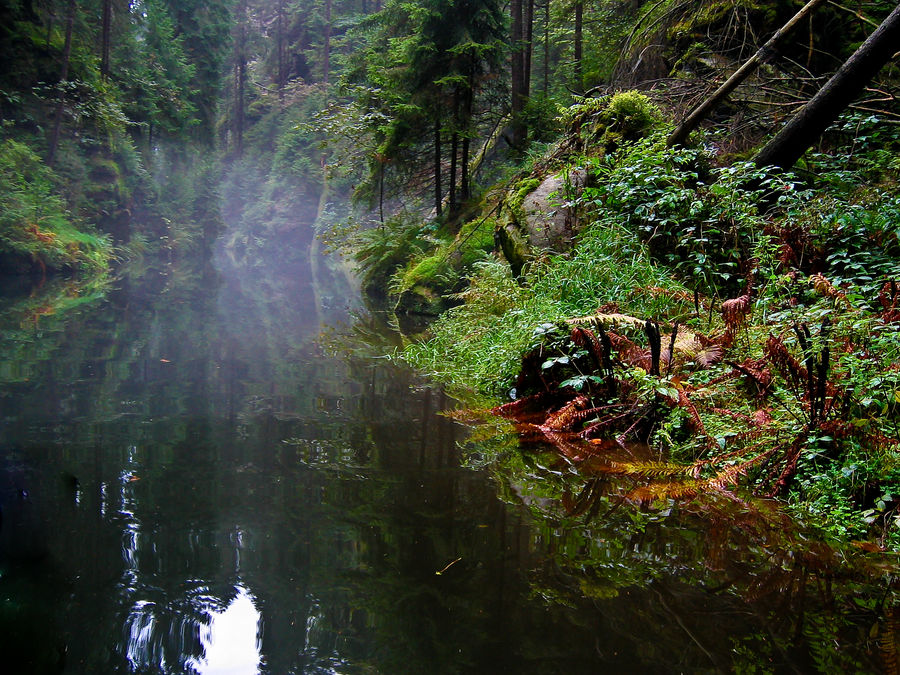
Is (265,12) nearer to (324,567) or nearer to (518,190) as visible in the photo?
(518,190)

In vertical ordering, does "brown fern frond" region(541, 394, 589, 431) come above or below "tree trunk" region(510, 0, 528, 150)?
below

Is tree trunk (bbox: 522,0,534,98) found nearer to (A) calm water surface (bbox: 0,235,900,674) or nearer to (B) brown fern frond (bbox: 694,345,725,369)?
(B) brown fern frond (bbox: 694,345,725,369)

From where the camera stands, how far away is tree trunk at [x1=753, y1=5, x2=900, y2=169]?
4.74 metres

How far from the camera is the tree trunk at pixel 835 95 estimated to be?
4738mm

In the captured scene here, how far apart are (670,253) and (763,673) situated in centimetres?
452

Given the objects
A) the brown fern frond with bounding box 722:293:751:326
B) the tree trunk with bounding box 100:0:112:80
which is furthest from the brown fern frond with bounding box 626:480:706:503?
the tree trunk with bounding box 100:0:112:80

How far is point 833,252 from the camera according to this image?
185 inches

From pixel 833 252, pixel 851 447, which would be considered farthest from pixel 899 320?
pixel 833 252

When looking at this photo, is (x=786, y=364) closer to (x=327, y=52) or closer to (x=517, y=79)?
(x=517, y=79)

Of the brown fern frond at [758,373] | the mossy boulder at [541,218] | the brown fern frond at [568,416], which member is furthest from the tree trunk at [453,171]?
the brown fern frond at [758,373]

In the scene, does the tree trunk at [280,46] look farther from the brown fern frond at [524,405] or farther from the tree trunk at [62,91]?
the brown fern frond at [524,405]

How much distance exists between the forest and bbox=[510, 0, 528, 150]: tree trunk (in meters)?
0.07

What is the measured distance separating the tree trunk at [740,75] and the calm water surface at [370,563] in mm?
4400

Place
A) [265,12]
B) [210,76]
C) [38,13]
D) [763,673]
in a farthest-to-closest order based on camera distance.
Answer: [265,12]
[210,76]
[38,13]
[763,673]
